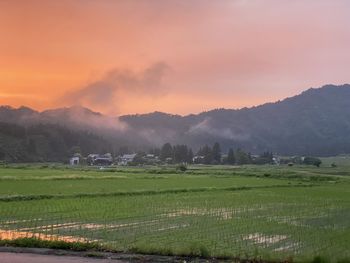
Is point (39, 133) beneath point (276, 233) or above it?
above

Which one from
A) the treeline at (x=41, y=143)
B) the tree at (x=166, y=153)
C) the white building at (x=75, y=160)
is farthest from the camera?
the tree at (x=166, y=153)

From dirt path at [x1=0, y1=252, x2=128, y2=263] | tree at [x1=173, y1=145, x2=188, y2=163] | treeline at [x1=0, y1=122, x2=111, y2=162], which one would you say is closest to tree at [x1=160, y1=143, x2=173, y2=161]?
tree at [x1=173, y1=145, x2=188, y2=163]

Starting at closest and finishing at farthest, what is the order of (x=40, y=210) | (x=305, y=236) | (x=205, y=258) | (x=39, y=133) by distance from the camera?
1. (x=205, y=258)
2. (x=305, y=236)
3. (x=40, y=210)
4. (x=39, y=133)

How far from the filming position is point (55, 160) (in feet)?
429

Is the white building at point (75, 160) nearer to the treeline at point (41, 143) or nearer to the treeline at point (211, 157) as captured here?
the treeline at point (41, 143)

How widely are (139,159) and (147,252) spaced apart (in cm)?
11374

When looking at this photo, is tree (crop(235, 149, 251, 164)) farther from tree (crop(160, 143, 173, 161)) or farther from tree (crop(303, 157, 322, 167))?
tree (crop(160, 143, 173, 161))

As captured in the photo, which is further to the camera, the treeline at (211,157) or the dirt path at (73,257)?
the treeline at (211,157)

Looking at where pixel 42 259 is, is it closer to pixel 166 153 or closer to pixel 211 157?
pixel 211 157

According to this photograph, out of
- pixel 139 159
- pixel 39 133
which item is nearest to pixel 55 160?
pixel 39 133

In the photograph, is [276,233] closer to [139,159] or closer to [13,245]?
[13,245]

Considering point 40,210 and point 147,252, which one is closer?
point 147,252

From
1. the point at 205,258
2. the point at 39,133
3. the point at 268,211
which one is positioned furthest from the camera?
the point at 39,133

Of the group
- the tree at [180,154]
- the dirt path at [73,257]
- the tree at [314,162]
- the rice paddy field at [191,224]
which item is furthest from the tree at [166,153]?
the dirt path at [73,257]
